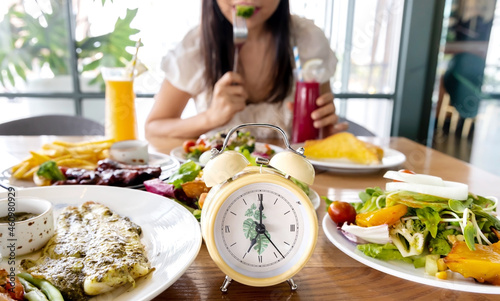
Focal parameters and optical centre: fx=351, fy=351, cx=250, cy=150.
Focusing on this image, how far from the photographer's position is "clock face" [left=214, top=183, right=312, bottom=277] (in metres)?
0.57

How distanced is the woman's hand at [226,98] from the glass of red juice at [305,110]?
1.05 ft

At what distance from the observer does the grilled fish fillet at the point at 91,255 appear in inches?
20.0

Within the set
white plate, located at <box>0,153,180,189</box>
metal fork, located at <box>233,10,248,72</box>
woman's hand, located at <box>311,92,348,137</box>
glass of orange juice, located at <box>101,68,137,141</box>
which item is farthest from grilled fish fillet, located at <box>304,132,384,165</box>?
glass of orange juice, located at <box>101,68,137,141</box>

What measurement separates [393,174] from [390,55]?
2852 millimetres

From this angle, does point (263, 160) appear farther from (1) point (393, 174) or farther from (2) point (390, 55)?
(2) point (390, 55)

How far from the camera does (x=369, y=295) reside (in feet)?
1.95

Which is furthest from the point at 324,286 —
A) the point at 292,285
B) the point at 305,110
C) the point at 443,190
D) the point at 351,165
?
the point at 305,110

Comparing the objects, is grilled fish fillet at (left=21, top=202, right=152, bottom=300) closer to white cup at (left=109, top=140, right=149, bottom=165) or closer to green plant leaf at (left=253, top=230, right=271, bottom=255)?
green plant leaf at (left=253, top=230, right=271, bottom=255)

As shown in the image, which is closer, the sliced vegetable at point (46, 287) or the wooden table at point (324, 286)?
the sliced vegetable at point (46, 287)

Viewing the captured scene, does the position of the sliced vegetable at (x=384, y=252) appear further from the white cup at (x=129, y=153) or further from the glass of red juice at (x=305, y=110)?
the glass of red juice at (x=305, y=110)

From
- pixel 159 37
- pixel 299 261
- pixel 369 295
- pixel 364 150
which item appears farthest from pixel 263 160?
pixel 159 37

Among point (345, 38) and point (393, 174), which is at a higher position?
point (345, 38)

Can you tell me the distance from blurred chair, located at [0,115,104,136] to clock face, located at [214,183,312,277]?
1690 mm

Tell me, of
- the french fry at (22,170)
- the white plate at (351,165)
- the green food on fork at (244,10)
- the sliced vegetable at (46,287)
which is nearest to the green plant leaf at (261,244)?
the sliced vegetable at (46,287)
